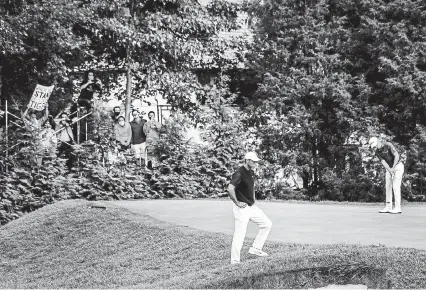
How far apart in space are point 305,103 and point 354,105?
196cm

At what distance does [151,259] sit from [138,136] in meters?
11.4

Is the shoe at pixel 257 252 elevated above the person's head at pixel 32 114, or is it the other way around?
the person's head at pixel 32 114

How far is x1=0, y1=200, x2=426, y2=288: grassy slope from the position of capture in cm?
1132

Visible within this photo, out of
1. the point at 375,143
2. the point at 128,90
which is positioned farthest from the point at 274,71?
the point at 375,143

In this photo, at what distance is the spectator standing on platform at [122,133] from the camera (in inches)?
1033

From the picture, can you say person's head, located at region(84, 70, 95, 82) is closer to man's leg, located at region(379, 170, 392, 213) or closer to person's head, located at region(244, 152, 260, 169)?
man's leg, located at region(379, 170, 392, 213)

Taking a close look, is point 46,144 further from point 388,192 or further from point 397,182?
point 397,182

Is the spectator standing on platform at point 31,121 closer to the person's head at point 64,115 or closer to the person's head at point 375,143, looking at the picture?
the person's head at point 64,115

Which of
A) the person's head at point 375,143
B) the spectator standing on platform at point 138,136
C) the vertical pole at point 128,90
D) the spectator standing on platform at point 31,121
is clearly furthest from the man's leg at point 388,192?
the vertical pole at point 128,90

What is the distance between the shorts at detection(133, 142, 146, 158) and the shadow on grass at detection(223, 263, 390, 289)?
1555cm


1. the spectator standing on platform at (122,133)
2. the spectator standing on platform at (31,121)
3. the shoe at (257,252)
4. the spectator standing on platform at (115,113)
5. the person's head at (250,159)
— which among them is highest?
the spectator standing on platform at (115,113)

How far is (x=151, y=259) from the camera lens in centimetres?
1537

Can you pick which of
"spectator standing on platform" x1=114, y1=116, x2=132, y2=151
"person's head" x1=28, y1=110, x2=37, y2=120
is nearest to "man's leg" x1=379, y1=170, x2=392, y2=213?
"spectator standing on platform" x1=114, y1=116, x2=132, y2=151

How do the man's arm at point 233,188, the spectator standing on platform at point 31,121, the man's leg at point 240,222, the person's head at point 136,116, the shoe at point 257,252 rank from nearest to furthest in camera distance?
the man's arm at point 233,188
the man's leg at point 240,222
the shoe at point 257,252
the spectator standing on platform at point 31,121
the person's head at point 136,116
